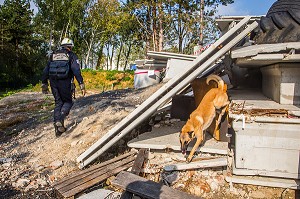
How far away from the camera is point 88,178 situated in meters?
3.47

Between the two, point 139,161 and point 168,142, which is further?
point 168,142

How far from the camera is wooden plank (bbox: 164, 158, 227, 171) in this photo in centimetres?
335

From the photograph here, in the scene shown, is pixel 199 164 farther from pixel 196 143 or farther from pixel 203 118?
pixel 203 118

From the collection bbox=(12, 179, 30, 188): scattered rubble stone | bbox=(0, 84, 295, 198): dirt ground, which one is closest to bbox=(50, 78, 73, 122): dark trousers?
bbox=(0, 84, 295, 198): dirt ground

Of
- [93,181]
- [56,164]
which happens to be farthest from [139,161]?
[56,164]

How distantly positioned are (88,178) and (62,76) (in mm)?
2155

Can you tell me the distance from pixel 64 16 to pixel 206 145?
3109 centimetres

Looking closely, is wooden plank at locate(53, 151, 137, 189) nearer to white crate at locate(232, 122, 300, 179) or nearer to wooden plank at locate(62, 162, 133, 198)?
wooden plank at locate(62, 162, 133, 198)

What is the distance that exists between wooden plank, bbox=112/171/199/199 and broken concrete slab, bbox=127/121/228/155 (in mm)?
729

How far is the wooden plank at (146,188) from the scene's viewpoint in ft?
9.08

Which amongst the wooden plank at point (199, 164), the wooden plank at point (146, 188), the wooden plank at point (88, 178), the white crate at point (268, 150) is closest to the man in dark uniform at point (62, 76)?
the wooden plank at point (88, 178)

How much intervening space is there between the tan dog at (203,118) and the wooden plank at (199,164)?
91mm

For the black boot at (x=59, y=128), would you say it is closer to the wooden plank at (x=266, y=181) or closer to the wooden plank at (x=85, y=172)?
the wooden plank at (x=85, y=172)

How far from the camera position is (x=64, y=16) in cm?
3048
